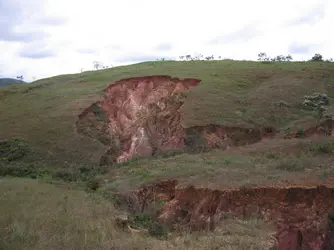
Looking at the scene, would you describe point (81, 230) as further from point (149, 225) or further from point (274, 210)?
point (274, 210)

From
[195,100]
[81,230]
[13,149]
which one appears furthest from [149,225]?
[195,100]

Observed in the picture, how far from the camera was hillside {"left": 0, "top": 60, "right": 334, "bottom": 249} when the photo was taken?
1276 cm

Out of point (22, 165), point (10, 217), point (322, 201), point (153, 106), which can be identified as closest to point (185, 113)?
point (153, 106)

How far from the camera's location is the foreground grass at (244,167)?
13.9m

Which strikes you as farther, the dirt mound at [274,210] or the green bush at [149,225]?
the dirt mound at [274,210]

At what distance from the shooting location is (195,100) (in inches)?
1059

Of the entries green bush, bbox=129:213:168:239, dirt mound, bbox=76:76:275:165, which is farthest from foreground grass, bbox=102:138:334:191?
dirt mound, bbox=76:76:275:165

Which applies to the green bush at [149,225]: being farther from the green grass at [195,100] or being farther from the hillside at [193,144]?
the green grass at [195,100]

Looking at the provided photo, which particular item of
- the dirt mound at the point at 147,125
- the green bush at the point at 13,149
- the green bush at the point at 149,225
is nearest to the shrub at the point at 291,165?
the green bush at the point at 149,225

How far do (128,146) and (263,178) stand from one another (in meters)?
12.4

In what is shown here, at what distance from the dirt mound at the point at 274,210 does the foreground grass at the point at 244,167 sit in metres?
0.39

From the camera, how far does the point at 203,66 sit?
3509 centimetres

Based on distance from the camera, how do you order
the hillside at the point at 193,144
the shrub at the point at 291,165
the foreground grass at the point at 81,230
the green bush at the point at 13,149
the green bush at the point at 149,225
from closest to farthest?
the foreground grass at the point at 81,230 → the green bush at the point at 149,225 → the hillside at the point at 193,144 → the shrub at the point at 291,165 → the green bush at the point at 13,149

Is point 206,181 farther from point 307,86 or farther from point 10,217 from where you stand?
point 307,86
